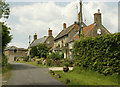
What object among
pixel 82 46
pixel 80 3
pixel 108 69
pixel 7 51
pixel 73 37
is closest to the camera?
pixel 108 69

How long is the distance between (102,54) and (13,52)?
7906 centimetres

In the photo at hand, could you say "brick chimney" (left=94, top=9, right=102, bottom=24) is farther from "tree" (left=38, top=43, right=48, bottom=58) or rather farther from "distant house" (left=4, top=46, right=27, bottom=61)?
"distant house" (left=4, top=46, right=27, bottom=61)

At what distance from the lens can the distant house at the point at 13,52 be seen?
8469 cm

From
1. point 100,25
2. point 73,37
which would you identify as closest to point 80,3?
point 100,25

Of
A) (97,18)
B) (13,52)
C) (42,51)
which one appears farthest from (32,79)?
(13,52)

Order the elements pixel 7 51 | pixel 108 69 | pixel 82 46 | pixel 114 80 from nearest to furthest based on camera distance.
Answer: pixel 114 80, pixel 108 69, pixel 82 46, pixel 7 51

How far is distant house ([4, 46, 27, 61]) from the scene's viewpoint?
8469 cm

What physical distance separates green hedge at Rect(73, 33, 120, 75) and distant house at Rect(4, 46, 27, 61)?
73.3 metres

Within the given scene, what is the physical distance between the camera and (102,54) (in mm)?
13047

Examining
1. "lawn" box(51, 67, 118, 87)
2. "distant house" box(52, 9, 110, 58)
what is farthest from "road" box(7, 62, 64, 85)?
"distant house" box(52, 9, 110, 58)

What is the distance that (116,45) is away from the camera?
11523 mm

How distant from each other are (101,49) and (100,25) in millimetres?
22251

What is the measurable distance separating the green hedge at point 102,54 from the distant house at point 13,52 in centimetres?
7327

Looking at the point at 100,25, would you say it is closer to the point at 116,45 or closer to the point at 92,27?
the point at 92,27
